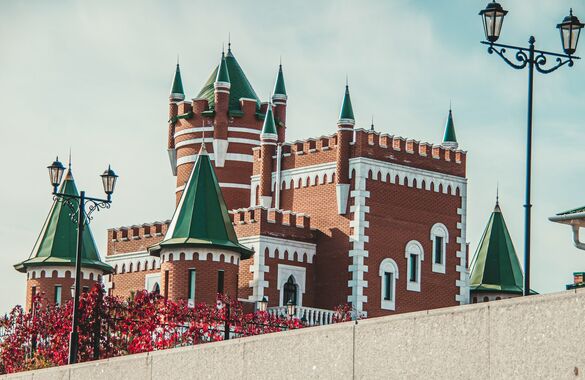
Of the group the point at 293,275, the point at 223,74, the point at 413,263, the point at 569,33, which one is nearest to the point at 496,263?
the point at 413,263

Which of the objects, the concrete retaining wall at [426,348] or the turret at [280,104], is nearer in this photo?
the concrete retaining wall at [426,348]

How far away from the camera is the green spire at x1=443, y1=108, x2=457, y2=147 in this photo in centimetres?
5856

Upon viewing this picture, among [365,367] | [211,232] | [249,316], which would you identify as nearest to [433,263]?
[211,232]

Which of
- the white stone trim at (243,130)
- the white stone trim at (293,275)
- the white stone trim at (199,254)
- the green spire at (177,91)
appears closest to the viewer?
the white stone trim at (199,254)

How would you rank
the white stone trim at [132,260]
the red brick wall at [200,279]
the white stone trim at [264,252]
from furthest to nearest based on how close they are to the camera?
the white stone trim at [132,260] → the white stone trim at [264,252] → the red brick wall at [200,279]

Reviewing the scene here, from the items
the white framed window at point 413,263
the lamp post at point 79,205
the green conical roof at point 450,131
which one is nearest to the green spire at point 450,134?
the green conical roof at point 450,131

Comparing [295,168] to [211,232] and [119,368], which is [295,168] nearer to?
[211,232]

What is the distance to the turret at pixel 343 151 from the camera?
54.2m

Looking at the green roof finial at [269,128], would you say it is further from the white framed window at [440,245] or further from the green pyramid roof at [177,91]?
the white framed window at [440,245]

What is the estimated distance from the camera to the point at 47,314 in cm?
3716

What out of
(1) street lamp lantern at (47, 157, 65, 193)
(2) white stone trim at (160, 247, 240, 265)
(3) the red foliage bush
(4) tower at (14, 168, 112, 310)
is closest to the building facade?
(2) white stone trim at (160, 247, 240, 265)

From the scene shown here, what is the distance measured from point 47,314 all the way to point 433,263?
21762 millimetres

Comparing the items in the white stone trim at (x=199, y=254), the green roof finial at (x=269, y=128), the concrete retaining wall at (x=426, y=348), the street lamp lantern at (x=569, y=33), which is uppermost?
the green roof finial at (x=269, y=128)

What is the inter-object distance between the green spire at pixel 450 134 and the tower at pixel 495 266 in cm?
365
